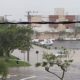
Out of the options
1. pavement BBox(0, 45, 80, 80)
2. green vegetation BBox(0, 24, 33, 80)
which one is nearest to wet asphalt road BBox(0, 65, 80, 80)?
pavement BBox(0, 45, 80, 80)

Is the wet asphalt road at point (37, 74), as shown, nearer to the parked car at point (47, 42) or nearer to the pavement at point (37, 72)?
the pavement at point (37, 72)

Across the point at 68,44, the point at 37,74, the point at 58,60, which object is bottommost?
the point at 37,74

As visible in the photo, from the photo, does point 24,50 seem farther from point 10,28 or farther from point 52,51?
point 52,51

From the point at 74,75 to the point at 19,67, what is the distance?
0.66 metres

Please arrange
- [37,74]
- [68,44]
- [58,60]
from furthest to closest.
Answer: [37,74]
[68,44]
[58,60]

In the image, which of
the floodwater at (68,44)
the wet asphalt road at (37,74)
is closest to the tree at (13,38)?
the wet asphalt road at (37,74)

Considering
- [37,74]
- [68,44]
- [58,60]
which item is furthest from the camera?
[37,74]

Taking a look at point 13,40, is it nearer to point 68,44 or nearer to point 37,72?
point 37,72

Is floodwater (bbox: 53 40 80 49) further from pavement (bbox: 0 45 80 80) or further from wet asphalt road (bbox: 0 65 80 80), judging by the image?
wet asphalt road (bbox: 0 65 80 80)

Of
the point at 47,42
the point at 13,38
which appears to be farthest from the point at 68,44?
the point at 13,38

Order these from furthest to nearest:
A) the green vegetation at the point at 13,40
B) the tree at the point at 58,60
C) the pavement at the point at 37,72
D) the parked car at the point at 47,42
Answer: the pavement at the point at 37,72, the green vegetation at the point at 13,40, the parked car at the point at 47,42, the tree at the point at 58,60

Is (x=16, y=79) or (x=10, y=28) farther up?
(x=10, y=28)

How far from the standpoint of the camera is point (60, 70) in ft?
11.6

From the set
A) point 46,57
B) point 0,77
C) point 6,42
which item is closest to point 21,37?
point 6,42
